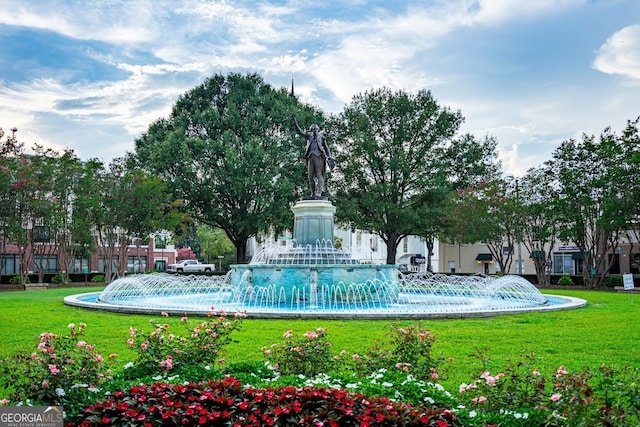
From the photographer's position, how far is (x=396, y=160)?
36750 mm

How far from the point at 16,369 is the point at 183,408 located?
7.28 feet

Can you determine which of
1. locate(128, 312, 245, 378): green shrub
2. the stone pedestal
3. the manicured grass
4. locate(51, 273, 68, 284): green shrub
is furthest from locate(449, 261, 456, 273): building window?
locate(128, 312, 245, 378): green shrub

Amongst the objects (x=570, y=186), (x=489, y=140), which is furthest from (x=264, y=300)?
(x=489, y=140)

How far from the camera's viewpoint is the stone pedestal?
20578 mm

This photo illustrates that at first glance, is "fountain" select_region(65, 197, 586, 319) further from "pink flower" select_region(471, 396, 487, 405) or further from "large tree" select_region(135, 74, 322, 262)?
"large tree" select_region(135, 74, 322, 262)

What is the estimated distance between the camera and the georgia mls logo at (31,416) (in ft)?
15.5

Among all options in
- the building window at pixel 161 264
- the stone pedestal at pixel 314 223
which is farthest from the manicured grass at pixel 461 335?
the building window at pixel 161 264

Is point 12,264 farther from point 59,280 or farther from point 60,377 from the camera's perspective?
point 60,377

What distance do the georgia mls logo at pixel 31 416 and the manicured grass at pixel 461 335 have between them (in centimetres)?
337

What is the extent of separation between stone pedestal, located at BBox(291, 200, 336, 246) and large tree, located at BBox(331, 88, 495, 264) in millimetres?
16564

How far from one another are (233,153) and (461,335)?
24.1 metres

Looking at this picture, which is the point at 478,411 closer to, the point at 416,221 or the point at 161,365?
the point at 161,365

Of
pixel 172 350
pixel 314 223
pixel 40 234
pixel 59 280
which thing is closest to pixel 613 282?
pixel 314 223

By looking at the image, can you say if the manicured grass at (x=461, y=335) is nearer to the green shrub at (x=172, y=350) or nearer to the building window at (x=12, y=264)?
the green shrub at (x=172, y=350)
